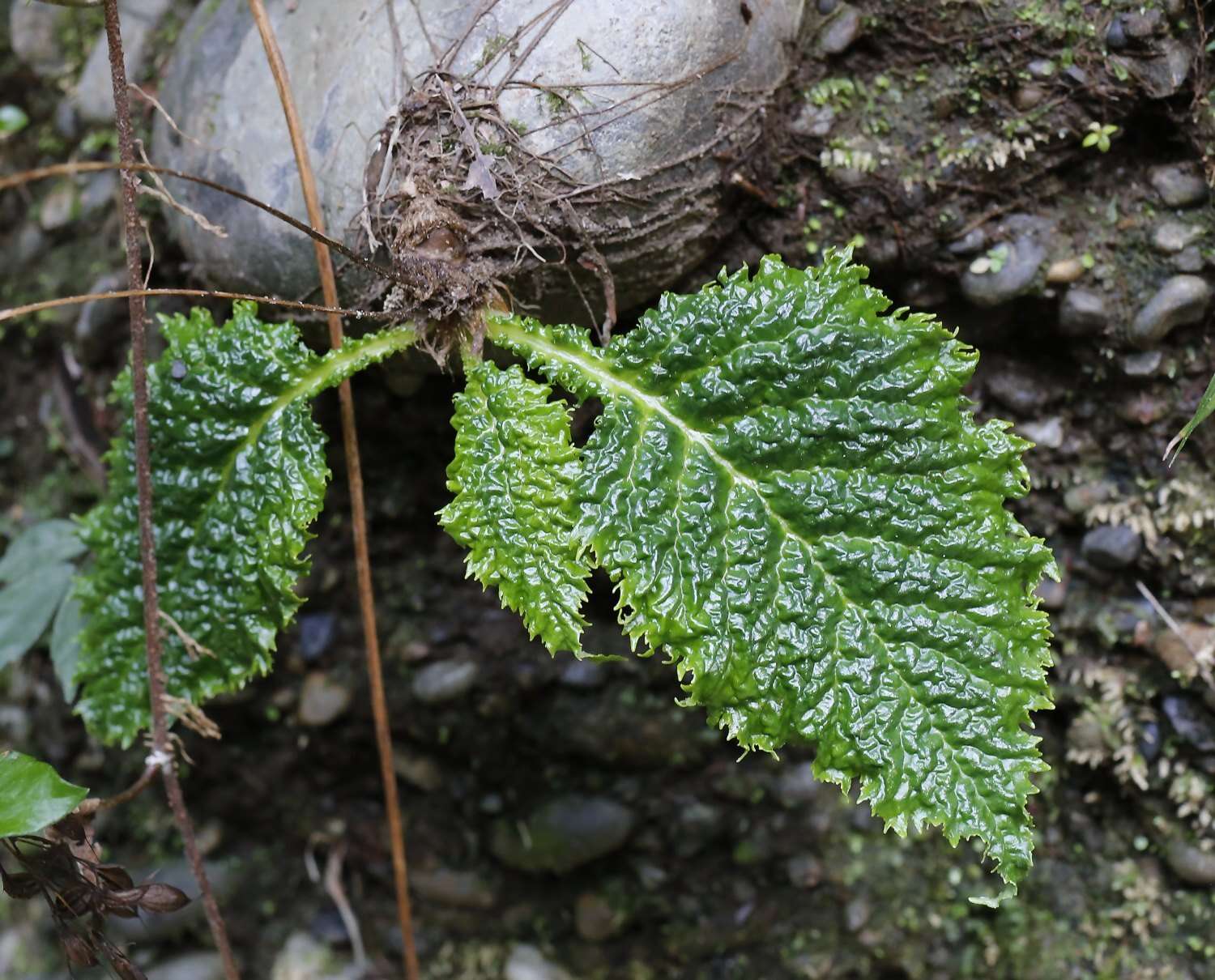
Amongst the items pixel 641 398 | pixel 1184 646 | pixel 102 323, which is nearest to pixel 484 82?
pixel 641 398

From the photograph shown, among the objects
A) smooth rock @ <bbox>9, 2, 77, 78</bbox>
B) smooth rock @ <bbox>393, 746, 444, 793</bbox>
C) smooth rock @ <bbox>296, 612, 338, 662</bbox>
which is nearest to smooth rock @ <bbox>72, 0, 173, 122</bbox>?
smooth rock @ <bbox>9, 2, 77, 78</bbox>

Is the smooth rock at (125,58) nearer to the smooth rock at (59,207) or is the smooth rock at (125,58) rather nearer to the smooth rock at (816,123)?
the smooth rock at (59,207)

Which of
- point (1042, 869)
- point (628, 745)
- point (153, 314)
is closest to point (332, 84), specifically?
point (153, 314)

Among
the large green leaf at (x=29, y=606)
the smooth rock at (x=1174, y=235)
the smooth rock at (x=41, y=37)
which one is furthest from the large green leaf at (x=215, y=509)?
the smooth rock at (x=1174, y=235)

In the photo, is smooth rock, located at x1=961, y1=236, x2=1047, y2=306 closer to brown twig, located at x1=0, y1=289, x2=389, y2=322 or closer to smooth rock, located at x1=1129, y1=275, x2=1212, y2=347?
smooth rock, located at x1=1129, y1=275, x2=1212, y2=347

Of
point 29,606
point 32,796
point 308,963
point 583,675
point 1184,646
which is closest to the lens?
point 32,796

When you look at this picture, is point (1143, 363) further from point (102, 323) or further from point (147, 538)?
point (102, 323)

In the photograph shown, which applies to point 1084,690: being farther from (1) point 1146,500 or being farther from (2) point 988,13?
(2) point 988,13
